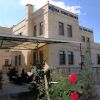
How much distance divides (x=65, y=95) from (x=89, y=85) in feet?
7.73

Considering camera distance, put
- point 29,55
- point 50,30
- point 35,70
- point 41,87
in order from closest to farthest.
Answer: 1. point 41,87
2. point 35,70
3. point 50,30
4. point 29,55

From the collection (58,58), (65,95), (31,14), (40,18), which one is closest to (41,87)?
(65,95)

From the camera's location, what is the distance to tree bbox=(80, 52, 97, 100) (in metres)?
8.14

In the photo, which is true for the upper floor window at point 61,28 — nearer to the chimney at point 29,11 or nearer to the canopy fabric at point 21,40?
the chimney at point 29,11

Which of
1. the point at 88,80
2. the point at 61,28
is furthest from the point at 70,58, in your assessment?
the point at 88,80

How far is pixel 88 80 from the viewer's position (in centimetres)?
825

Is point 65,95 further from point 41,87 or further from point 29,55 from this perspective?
point 29,55

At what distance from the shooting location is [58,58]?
792 inches

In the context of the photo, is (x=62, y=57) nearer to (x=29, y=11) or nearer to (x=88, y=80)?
(x=29, y=11)

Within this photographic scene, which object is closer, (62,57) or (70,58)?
(62,57)

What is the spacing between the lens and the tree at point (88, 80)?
320 inches

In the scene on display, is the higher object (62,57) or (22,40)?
(22,40)

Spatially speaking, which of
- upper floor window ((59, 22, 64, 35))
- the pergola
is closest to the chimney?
upper floor window ((59, 22, 64, 35))

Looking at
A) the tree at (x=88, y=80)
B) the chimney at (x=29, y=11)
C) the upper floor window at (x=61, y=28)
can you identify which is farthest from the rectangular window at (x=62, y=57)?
the tree at (x=88, y=80)
